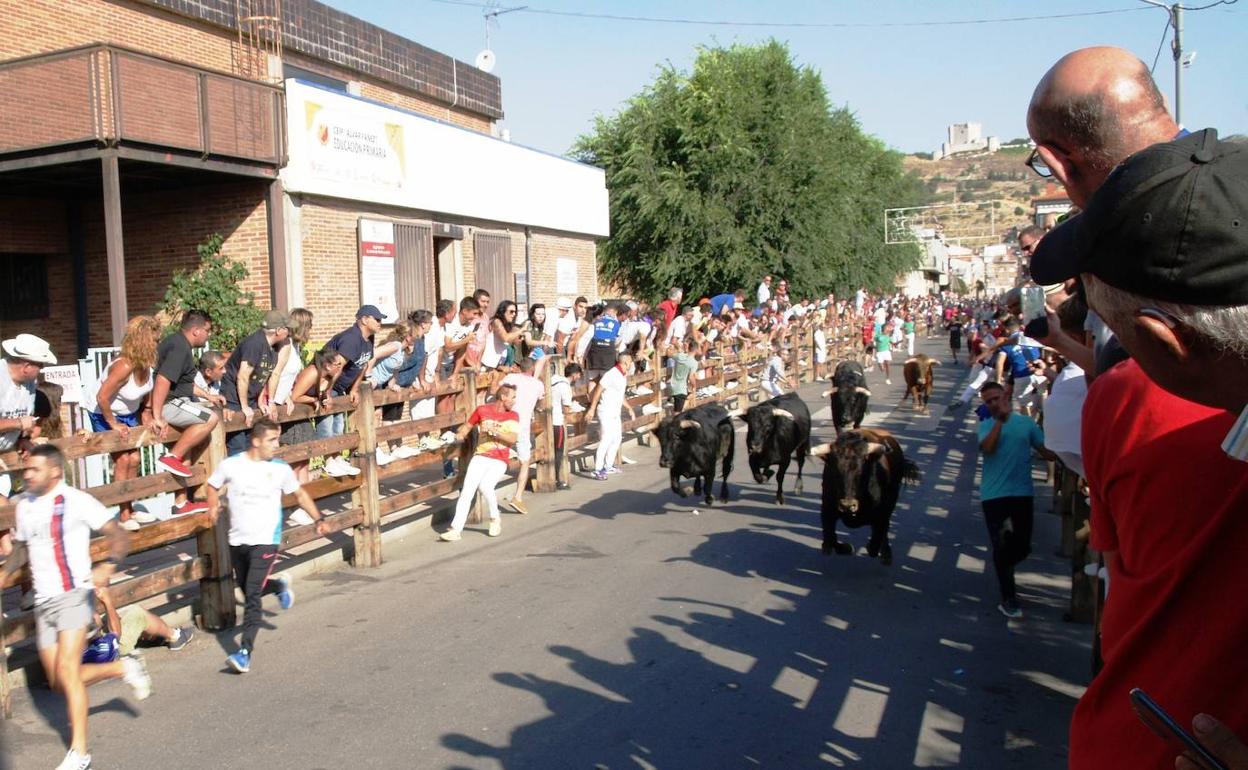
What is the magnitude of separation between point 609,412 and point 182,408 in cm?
735

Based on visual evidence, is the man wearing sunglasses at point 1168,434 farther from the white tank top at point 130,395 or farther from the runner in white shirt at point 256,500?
the white tank top at point 130,395

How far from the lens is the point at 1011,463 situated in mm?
8195

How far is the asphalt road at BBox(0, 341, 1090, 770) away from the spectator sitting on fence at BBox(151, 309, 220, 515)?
129 centimetres

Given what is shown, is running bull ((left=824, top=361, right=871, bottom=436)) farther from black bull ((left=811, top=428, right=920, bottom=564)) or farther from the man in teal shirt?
the man in teal shirt

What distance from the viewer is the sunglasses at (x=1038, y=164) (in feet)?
9.35

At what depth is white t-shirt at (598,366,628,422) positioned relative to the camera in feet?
49.1

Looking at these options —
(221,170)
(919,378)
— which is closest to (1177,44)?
(919,378)

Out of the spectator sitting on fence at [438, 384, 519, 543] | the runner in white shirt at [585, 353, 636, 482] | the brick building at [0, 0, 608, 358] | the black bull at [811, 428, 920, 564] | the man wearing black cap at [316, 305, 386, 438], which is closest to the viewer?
the black bull at [811, 428, 920, 564]

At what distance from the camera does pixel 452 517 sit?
1197 centimetres

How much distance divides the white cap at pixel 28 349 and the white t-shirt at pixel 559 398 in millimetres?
6648

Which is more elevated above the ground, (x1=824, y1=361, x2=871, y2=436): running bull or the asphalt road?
(x1=824, y1=361, x2=871, y2=436): running bull

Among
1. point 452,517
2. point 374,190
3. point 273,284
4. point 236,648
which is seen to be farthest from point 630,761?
point 374,190

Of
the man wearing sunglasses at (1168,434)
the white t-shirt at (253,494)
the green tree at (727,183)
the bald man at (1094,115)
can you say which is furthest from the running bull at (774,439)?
the green tree at (727,183)

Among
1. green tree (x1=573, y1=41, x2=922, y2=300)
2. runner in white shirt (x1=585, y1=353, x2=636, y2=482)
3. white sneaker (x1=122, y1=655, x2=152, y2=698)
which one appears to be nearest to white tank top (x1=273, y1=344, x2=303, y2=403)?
white sneaker (x1=122, y1=655, x2=152, y2=698)
